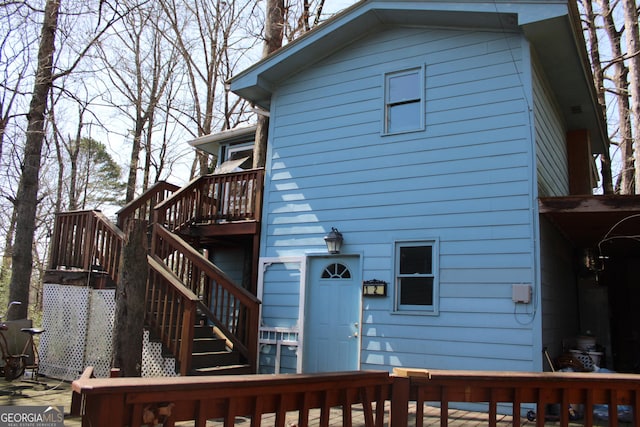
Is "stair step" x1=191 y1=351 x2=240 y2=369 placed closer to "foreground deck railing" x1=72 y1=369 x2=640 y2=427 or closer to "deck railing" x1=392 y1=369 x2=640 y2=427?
"foreground deck railing" x1=72 y1=369 x2=640 y2=427

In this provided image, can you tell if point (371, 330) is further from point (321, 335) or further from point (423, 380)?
point (423, 380)

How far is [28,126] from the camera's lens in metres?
10.3

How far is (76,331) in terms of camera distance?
838cm

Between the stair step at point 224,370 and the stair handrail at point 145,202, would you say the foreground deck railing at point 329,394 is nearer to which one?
the stair step at point 224,370

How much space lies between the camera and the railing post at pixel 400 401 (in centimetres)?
268

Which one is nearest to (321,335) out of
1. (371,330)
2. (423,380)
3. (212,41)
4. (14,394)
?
(371,330)

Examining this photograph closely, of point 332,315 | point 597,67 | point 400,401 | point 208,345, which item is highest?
point 597,67

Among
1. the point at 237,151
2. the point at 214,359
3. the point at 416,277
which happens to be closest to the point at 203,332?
the point at 214,359

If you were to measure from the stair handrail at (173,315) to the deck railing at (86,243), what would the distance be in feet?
2.83

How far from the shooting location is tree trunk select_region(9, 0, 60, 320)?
9953 millimetres

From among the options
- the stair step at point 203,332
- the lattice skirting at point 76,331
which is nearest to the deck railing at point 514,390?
the stair step at point 203,332

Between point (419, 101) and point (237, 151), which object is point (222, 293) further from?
point (237, 151)

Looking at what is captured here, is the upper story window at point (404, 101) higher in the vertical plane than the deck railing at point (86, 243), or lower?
higher

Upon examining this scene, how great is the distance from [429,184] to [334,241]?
5.56ft
